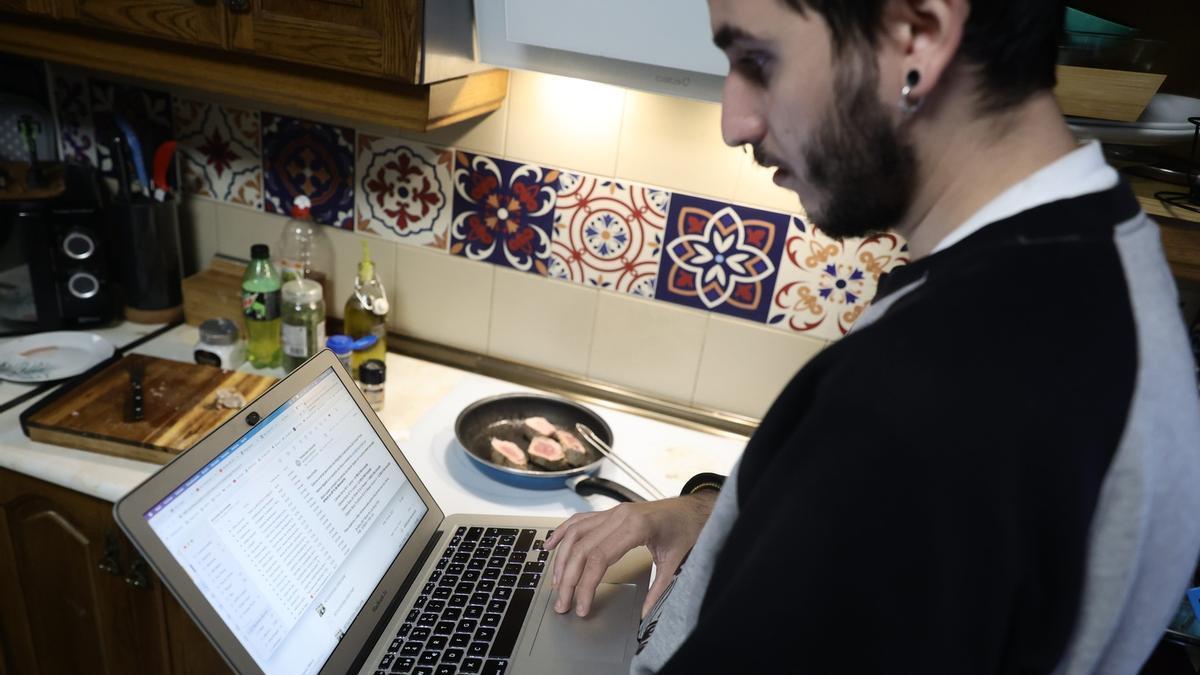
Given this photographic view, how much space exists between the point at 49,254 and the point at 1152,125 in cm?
170

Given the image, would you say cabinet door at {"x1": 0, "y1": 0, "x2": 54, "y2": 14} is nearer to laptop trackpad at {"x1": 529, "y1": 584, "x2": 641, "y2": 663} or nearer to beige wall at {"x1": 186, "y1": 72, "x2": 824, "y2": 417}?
beige wall at {"x1": 186, "y1": 72, "x2": 824, "y2": 417}

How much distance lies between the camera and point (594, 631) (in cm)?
85

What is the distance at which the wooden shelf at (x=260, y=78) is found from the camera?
1.09 m

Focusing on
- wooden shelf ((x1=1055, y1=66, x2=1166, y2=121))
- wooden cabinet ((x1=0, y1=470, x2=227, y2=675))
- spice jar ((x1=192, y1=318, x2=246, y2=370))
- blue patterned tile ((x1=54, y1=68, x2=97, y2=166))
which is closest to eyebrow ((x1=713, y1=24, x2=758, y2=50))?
wooden shelf ((x1=1055, y1=66, x2=1166, y2=121))

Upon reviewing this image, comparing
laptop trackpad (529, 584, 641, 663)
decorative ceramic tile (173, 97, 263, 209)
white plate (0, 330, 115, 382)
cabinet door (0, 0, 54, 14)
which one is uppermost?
cabinet door (0, 0, 54, 14)

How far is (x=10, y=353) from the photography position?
1.33 meters

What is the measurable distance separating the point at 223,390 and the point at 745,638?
1086 mm

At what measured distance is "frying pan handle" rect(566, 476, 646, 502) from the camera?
3.70 feet

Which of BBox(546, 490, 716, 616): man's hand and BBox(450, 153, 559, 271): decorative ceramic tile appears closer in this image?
BBox(546, 490, 716, 616): man's hand

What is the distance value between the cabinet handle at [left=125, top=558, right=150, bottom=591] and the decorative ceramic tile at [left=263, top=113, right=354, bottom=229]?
0.71m

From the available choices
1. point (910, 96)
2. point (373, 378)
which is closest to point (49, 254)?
point (373, 378)

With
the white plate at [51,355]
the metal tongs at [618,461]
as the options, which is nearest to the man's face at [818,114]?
the metal tongs at [618,461]

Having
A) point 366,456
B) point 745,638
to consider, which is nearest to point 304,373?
point 366,456

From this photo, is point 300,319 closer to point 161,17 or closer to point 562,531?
point 161,17
